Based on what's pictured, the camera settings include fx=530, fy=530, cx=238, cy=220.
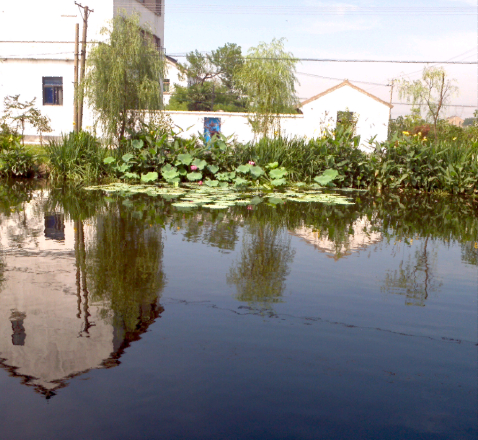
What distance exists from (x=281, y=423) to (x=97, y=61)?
578 inches

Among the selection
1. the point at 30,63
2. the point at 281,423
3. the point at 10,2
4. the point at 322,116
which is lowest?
the point at 281,423

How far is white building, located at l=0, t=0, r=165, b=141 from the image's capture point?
28953mm

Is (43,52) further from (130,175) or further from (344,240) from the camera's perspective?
(344,240)

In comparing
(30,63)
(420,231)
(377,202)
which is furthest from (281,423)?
(30,63)

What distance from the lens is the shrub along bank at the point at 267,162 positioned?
15.6 m

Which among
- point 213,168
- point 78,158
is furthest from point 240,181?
point 78,158

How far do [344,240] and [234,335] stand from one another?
453 centimetres

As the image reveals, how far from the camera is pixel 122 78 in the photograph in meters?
15.9

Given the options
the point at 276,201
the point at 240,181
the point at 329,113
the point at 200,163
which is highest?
the point at 329,113

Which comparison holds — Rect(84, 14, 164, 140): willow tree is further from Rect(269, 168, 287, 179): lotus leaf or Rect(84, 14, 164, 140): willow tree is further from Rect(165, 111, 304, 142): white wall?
Rect(165, 111, 304, 142): white wall

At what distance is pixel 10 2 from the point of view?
2900 cm

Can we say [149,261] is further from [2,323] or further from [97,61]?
[97,61]

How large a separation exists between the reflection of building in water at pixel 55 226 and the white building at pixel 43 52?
19.7 m

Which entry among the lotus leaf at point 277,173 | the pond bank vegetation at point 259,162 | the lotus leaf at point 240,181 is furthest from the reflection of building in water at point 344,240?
the pond bank vegetation at point 259,162
